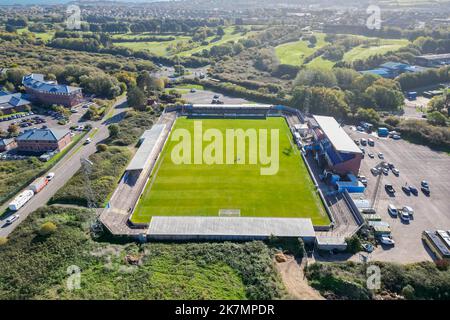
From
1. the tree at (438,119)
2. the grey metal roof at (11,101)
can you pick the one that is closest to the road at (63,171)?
the grey metal roof at (11,101)

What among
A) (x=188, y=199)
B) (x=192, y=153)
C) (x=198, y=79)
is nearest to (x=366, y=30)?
(x=198, y=79)

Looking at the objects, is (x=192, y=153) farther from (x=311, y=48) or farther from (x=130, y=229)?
(x=311, y=48)

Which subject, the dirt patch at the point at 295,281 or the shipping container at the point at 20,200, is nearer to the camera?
the dirt patch at the point at 295,281

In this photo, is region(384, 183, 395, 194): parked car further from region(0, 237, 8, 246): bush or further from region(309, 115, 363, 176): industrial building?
region(0, 237, 8, 246): bush

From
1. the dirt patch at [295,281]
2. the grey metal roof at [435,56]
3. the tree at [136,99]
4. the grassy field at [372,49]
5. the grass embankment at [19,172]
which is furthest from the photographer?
the grassy field at [372,49]

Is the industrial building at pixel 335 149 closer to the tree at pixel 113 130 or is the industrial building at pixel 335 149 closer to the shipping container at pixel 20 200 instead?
the tree at pixel 113 130

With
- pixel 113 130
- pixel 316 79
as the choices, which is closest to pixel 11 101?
pixel 113 130

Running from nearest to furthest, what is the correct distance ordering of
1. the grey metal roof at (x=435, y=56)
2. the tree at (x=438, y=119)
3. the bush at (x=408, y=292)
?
1. the bush at (x=408, y=292)
2. the tree at (x=438, y=119)
3. the grey metal roof at (x=435, y=56)
